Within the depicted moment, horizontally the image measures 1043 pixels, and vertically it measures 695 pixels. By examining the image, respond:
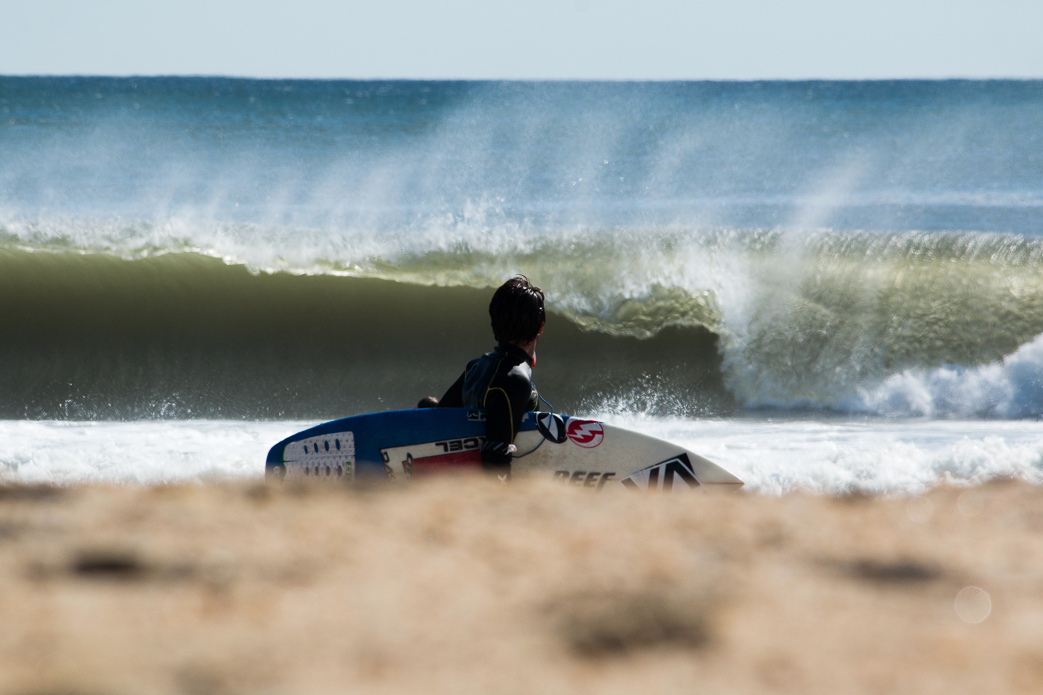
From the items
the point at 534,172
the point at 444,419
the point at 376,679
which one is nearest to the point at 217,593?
the point at 376,679

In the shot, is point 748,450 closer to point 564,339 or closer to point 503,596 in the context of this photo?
point 564,339

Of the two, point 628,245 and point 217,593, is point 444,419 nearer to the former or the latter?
point 217,593

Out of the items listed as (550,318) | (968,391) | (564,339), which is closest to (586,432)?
(564,339)

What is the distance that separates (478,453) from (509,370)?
0.49 m

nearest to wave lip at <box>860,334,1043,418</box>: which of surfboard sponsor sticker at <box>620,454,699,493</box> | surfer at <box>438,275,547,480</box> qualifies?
surfboard sponsor sticker at <box>620,454,699,493</box>

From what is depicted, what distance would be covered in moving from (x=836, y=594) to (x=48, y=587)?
0.93 metres

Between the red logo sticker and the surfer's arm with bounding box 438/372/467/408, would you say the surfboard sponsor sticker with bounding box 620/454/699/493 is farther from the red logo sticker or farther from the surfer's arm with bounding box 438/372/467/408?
the surfer's arm with bounding box 438/372/467/408

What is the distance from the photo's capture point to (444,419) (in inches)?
132

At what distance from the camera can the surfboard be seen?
11.0 feet

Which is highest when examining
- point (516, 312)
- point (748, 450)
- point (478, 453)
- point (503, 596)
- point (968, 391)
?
point (968, 391)

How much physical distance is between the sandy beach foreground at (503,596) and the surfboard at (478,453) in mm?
1900

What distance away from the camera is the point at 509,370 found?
9.81ft

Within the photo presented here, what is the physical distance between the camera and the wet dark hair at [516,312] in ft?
9.79

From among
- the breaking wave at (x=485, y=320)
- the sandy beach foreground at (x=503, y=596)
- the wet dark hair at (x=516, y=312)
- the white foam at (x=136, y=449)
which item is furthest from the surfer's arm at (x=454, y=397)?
the breaking wave at (x=485, y=320)
